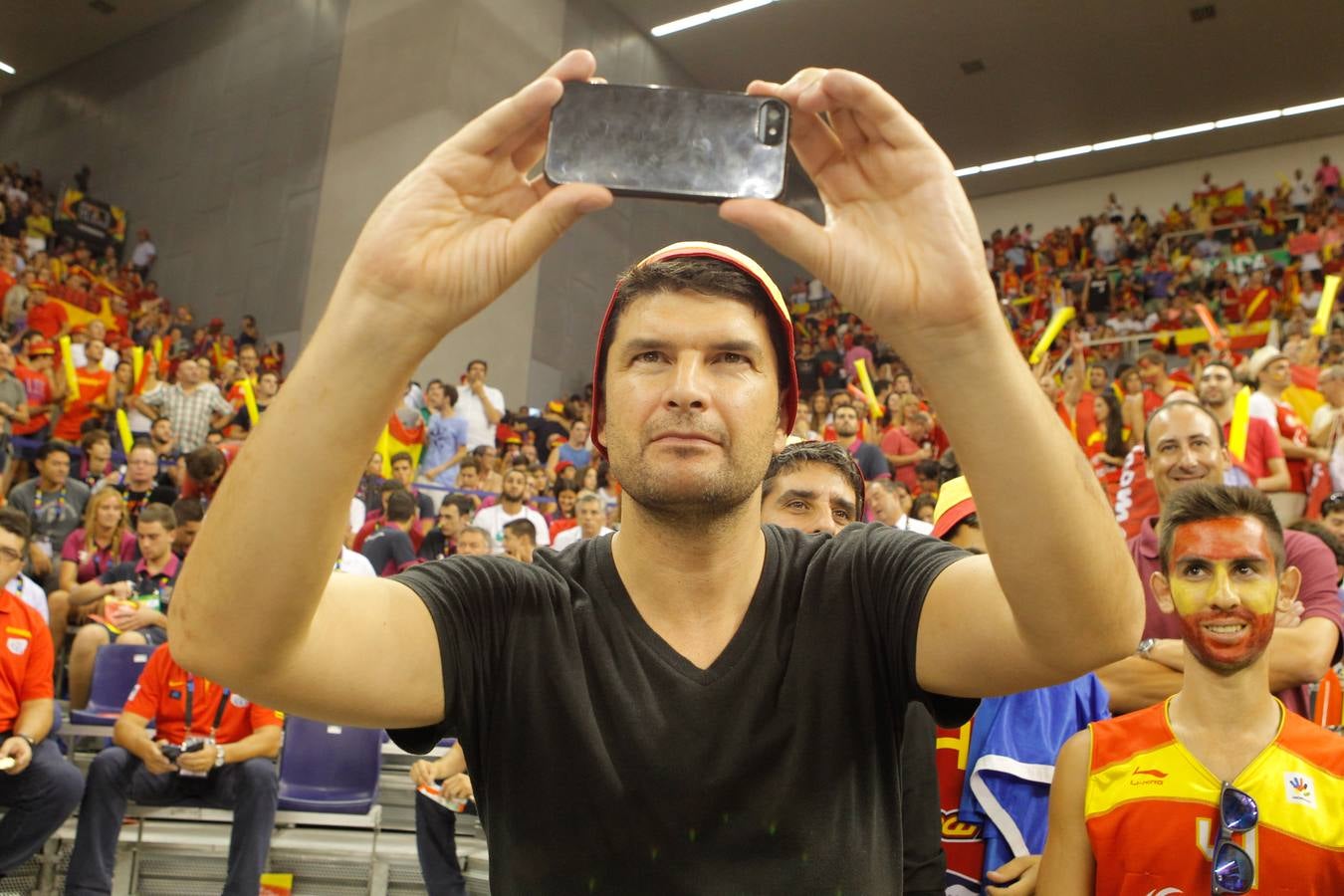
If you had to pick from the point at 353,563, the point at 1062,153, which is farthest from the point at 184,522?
the point at 1062,153

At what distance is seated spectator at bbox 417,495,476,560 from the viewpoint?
8125mm

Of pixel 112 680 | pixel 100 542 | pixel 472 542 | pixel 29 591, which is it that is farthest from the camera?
pixel 100 542

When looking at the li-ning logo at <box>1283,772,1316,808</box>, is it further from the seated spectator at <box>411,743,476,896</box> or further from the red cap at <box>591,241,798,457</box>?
the seated spectator at <box>411,743,476,896</box>

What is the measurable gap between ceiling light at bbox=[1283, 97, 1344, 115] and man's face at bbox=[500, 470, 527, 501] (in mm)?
17292

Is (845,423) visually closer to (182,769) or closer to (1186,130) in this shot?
(182,769)

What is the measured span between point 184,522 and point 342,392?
21.1 ft

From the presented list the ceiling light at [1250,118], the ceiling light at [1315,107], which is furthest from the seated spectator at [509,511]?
the ceiling light at [1315,107]

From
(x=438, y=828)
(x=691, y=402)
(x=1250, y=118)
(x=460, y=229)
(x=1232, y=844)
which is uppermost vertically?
(x=1250, y=118)

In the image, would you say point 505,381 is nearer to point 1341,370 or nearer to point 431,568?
point 1341,370

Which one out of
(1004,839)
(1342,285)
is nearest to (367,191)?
(1342,285)

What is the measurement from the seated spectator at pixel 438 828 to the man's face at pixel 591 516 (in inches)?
143

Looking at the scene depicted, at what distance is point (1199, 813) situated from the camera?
237cm

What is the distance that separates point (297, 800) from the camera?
214 inches

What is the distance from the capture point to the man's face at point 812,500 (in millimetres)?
3047
